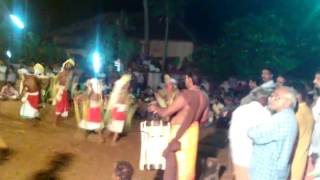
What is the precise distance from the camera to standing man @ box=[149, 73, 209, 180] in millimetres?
7316

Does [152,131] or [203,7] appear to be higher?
[203,7]

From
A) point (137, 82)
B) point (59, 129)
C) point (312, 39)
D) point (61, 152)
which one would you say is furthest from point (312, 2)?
point (61, 152)

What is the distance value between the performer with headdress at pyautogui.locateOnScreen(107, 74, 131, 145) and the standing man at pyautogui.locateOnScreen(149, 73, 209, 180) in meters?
4.72

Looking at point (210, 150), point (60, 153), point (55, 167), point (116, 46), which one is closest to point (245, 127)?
point (55, 167)

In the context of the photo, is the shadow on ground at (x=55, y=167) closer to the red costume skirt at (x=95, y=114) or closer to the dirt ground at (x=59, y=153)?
the dirt ground at (x=59, y=153)

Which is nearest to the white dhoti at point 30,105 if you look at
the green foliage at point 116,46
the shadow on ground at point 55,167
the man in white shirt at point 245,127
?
the shadow on ground at point 55,167

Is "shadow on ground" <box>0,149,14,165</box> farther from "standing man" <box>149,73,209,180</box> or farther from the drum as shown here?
"standing man" <box>149,73,209,180</box>

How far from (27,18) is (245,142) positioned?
129ft

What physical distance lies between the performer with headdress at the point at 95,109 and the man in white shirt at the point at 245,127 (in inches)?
225

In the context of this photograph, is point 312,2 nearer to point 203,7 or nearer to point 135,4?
point 203,7

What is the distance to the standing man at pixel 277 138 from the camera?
5.90 meters

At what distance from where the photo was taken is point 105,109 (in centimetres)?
1282

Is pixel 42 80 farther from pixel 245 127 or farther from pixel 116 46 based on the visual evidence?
pixel 116 46

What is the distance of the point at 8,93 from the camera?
1775 centimetres
